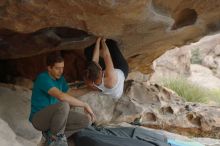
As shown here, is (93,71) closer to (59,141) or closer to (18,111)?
(59,141)

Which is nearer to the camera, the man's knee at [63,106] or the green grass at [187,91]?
the man's knee at [63,106]

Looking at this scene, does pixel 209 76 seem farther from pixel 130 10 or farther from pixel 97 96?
pixel 130 10

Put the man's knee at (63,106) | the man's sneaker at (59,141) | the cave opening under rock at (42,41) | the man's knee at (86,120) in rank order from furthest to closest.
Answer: the cave opening under rock at (42,41) → the man's knee at (86,120) → the man's sneaker at (59,141) → the man's knee at (63,106)

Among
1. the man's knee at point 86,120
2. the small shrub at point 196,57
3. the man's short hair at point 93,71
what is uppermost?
the small shrub at point 196,57

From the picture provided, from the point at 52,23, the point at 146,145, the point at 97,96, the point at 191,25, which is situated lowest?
the point at 146,145

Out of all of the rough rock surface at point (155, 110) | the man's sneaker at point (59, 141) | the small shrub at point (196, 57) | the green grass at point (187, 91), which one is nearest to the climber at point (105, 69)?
the man's sneaker at point (59, 141)

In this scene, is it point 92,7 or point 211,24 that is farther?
point 211,24

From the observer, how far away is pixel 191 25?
5.86 m

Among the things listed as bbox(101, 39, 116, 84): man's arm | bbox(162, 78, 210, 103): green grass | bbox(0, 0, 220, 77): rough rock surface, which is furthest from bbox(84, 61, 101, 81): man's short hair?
bbox(162, 78, 210, 103): green grass

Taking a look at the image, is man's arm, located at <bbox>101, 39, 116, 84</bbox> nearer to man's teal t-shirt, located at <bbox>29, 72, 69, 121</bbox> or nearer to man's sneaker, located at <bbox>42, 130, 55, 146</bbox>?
man's teal t-shirt, located at <bbox>29, 72, 69, 121</bbox>

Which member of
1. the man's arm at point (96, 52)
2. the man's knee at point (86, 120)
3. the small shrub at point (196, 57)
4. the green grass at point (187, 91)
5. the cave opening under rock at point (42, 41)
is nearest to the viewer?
the man's knee at point (86, 120)

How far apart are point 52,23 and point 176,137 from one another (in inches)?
115

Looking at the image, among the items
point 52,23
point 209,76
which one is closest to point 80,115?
point 52,23

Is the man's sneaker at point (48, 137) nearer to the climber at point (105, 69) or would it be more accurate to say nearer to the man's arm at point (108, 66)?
the climber at point (105, 69)
